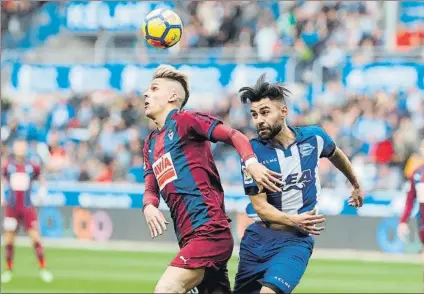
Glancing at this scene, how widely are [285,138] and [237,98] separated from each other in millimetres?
14776

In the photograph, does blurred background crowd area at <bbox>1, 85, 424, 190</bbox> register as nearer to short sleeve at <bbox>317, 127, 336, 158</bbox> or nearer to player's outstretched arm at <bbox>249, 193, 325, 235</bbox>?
short sleeve at <bbox>317, 127, 336, 158</bbox>

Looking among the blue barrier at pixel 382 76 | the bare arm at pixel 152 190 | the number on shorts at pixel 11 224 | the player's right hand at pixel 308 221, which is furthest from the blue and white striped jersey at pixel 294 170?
the blue barrier at pixel 382 76

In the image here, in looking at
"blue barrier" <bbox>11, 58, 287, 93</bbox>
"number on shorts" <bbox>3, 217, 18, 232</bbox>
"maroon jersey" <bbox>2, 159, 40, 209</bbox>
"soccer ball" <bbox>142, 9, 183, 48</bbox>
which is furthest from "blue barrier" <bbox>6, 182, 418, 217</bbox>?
"soccer ball" <bbox>142, 9, 183, 48</bbox>

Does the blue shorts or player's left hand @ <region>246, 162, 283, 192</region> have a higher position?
player's left hand @ <region>246, 162, 283, 192</region>

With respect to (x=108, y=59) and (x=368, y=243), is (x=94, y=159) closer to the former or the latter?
(x=108, y=59)

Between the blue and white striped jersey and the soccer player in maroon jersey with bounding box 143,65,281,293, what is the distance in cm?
34

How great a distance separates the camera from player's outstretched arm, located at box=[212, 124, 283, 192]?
7.14 metres

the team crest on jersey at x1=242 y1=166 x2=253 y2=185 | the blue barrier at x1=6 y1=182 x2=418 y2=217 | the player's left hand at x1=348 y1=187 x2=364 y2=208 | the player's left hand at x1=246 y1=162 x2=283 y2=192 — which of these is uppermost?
the player's left hand at x1=246 y1=162 x2=283 y2=192

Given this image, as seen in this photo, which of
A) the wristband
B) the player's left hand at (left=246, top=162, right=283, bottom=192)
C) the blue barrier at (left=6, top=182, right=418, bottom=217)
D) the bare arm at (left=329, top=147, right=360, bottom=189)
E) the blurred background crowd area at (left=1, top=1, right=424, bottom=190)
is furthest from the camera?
the blurred background crowd area at (left=1, top=1, right=424, bottom=190)

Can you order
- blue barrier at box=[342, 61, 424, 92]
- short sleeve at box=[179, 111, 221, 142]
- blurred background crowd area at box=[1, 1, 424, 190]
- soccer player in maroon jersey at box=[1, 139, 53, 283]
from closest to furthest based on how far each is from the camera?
short sleeve at box=[179, 111, 221, 142] < soccer player in maroon jersey at box=[1, 139, 53, 283] < blurred background crowd area at box=[1, 1, 424, 190] < blue barrier at box=[342, 61, 424, 92]

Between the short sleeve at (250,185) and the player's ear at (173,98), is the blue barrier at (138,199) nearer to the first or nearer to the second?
the player's ear at (173,98)

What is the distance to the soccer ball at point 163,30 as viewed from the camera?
888 cm

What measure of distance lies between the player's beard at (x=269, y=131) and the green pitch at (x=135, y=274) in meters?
6.93

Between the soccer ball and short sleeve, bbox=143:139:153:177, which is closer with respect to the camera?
short sleeve, bbox=143:139:153:177
